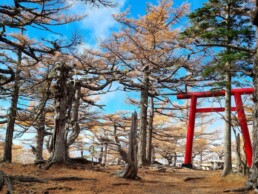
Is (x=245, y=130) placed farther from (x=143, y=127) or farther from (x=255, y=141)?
(x=255, y=141)

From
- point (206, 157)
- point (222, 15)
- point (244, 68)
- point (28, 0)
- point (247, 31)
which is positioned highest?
point (222, 15)

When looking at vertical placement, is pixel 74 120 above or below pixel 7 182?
above

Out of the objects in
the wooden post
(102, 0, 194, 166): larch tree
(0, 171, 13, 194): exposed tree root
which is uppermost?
(102, 0, 194, 166): larch tree

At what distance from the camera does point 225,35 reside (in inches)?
343

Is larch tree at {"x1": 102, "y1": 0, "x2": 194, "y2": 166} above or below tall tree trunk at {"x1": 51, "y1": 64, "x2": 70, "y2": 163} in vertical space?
above

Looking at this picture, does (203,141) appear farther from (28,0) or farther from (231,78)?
(28,0)

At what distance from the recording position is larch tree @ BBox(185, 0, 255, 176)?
8391 millimetres

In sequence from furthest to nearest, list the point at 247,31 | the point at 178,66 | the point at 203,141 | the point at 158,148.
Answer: the point at 158,148
the point at 203,141
the point at 178,66
the point at 247,31

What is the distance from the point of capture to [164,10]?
39.7 ft

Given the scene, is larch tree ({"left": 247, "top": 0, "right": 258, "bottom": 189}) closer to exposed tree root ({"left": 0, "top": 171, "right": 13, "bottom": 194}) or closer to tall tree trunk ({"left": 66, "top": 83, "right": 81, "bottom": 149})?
exposed tree root ({"left": 0, "top": 171, "right": 13, "bottom": 194})

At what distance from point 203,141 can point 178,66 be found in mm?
15343

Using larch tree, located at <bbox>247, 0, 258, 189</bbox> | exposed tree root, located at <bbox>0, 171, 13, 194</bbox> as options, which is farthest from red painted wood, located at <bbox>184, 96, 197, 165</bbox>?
exposed tree root, located at <bbox>0, 171, 13, 194</bbox>

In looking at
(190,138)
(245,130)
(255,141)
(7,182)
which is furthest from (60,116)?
(245,130)

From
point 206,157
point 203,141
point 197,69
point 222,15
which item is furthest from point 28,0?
point 206,157
